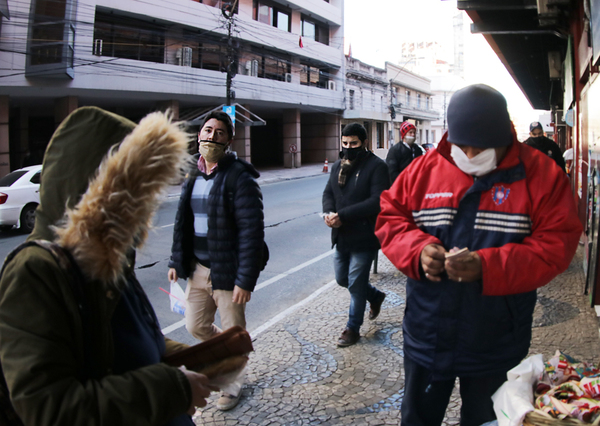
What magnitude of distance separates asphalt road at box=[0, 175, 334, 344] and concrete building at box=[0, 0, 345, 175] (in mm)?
11116

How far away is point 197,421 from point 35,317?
7.69 feet

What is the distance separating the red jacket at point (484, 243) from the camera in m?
2.03

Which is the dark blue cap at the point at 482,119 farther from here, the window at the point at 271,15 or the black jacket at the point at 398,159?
the window at the point at 271,15

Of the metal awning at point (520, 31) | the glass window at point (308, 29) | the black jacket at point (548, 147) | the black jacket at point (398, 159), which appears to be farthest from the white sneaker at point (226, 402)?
the glass window at point (308, 29)

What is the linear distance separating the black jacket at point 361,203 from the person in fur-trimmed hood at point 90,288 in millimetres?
3098

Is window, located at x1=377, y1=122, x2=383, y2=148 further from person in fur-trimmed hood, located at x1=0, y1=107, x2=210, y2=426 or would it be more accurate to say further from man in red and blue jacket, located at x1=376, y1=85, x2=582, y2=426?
person in fur-trimmed hood, located at x1=0, y1=107, x2=210, y2=426

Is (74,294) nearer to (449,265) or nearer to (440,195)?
(449,265)

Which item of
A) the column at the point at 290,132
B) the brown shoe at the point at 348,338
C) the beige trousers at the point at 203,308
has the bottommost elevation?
the brown shoe at the point at 348,338

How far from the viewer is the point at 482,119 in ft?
6.94

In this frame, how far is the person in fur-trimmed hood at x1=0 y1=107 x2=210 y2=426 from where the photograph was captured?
120cm

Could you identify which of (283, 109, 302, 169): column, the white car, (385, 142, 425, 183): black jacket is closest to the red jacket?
(385, 142, 425, 183): black jacket

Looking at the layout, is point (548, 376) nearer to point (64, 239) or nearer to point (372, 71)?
point (64, 239)

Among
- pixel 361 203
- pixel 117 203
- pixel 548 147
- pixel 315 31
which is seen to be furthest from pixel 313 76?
pixel 117 203

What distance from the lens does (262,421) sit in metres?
3.22
